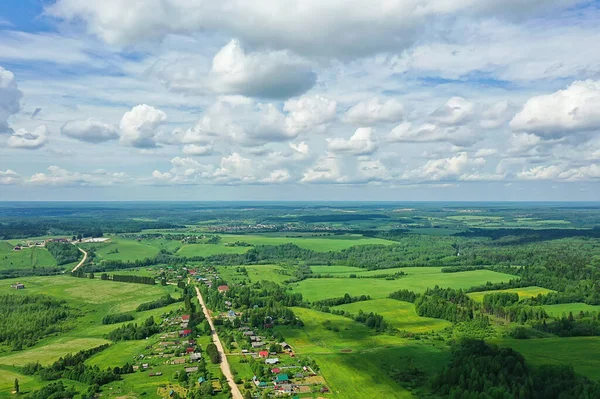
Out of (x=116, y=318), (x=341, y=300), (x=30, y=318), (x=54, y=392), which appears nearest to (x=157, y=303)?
(x=116, y=318)

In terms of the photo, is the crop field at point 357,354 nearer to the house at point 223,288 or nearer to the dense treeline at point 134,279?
the house at point 223,288

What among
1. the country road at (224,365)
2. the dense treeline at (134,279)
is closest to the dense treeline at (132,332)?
the country road at (224,365)

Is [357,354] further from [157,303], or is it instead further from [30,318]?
[30,318]

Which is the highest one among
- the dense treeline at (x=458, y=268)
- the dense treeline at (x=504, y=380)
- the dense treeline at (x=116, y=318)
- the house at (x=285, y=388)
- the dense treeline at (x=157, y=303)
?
the dense treeline at (x=504, y=380)

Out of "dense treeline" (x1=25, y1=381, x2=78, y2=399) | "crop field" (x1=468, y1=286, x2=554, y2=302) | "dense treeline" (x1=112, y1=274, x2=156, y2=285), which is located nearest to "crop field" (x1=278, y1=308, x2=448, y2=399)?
"dense treeline" (x1=25, y1=381, x2=78, y2=399)

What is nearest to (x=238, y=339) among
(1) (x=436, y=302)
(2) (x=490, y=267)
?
(1) (x=436, y=302)

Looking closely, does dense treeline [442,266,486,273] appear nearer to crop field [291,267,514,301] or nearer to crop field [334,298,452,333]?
crop field [291,267,514,301]
